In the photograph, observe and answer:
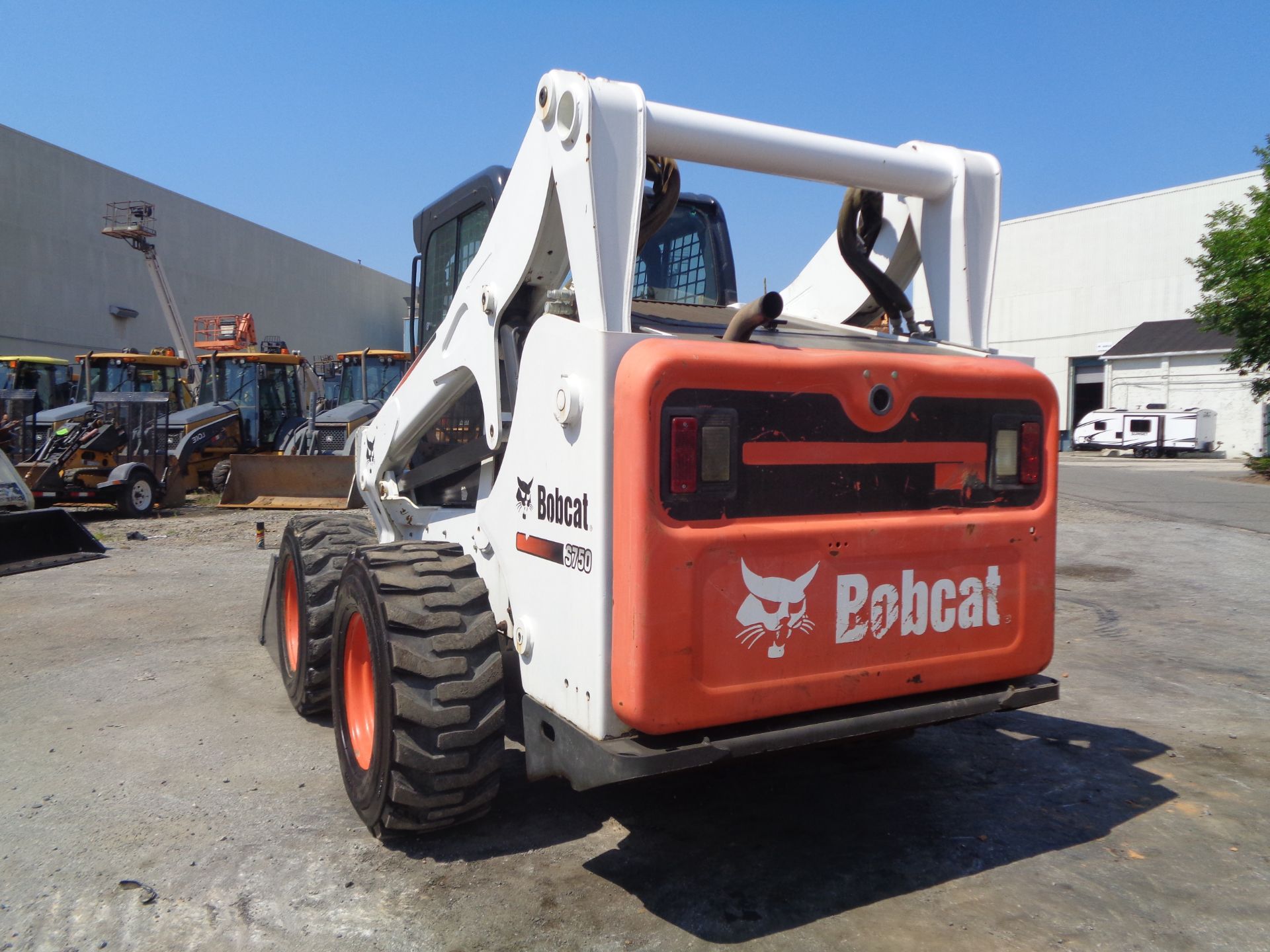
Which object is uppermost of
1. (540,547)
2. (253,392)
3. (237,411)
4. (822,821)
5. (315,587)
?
(253,392)

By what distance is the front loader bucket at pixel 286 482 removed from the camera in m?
15.1

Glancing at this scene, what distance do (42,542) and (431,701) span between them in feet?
30.2

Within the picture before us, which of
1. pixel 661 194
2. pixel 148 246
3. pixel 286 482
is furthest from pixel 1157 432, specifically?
pixel 661 194

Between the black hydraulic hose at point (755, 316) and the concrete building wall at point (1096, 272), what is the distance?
4964cm

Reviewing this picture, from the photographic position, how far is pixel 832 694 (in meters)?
3.12

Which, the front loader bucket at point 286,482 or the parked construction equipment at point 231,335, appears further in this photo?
the parked construction equipment at point 231,335

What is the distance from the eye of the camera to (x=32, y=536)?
1045cm

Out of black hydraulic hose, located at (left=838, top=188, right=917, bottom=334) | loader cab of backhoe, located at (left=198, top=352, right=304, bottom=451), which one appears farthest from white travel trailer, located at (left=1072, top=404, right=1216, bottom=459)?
black hydraulic hose, located at (left=838, top=188, right=917, bottom=334)

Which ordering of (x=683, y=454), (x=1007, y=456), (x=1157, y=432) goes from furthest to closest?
(x=1157, y=432) → (x=1007, y=456) → (x=683, y=454)

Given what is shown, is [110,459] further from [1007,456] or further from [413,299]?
[1007,456]

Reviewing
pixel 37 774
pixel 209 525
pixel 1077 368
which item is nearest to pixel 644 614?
pixel 37 774

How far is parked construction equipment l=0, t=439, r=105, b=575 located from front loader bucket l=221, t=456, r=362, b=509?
Answer: 12.8 feet

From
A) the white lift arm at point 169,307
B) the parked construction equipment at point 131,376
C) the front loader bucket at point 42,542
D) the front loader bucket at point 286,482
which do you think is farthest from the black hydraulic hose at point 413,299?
the white lift arm at point 169,307

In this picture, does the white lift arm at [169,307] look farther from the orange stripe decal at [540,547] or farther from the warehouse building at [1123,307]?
the warehouse building at [1123,307]
